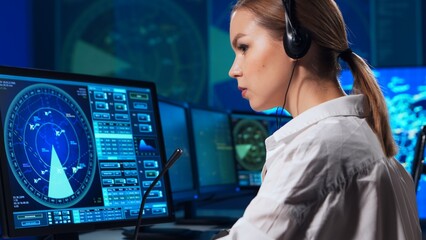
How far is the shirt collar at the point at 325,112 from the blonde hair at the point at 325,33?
0.17ft

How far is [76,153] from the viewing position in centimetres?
159

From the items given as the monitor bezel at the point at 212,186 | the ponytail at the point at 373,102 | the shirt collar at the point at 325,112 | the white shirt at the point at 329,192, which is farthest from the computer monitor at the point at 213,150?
the white shirt at the point at 329,192

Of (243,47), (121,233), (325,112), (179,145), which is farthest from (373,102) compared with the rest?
(179,145)

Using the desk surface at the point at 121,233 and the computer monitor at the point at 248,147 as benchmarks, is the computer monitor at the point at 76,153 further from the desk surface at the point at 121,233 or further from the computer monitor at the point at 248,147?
the computer monitor at the point at 248,147

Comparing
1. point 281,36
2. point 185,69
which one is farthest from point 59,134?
point 185,69

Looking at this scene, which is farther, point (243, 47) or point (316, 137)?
point (243, 47)

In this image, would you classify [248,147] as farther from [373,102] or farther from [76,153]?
[373,102]

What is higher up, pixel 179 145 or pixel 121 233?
pixel 179 145

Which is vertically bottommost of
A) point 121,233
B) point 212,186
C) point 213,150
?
point 121,233

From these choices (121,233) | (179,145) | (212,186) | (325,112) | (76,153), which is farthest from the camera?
(212,186)

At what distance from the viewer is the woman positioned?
41.5 inches

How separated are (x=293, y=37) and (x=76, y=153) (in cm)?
62

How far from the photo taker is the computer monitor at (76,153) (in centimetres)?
147

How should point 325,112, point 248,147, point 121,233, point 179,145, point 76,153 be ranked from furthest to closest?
point 248,147 < point 179,145 < point 121,233 < point 76,153 < point 325,112
